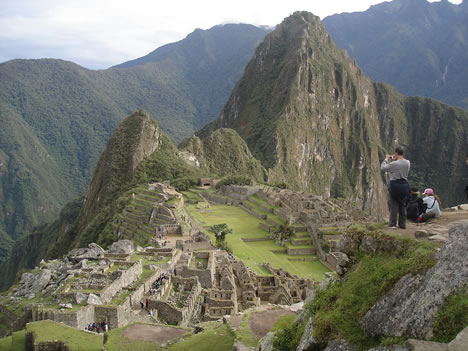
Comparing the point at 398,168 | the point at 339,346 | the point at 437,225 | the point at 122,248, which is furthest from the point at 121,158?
the point at 339,346

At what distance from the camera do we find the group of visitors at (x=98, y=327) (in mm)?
15116

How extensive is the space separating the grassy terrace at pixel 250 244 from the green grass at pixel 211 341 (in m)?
18.5

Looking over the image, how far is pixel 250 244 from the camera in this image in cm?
4600

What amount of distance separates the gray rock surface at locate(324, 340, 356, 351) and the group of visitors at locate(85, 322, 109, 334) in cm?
1008

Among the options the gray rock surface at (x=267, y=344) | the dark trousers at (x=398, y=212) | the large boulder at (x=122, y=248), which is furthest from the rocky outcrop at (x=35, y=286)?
the dark trousers at (x=398, y=212)

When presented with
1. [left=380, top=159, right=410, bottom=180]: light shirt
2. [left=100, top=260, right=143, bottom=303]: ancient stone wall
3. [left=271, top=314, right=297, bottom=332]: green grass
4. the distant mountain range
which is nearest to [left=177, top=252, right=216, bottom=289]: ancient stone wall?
[left=100, top=260, right=143, bottom=303]: ancient stone wall

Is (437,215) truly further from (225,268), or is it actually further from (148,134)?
(148,134)

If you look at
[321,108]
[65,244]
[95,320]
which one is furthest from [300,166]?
[95,320]

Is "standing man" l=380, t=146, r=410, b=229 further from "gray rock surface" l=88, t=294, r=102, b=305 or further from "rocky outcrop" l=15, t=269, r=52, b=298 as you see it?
"rocky outcrop" l=15, t=269, r=52, b=298

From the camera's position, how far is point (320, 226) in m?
47.4

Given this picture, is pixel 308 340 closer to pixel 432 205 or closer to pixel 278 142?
pixel 432 205

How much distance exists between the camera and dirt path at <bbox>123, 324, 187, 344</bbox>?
42.5 ft

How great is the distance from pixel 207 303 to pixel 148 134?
81.3 metres

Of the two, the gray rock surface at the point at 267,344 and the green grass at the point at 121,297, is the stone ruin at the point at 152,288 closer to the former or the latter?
the green grass at the point at 121,297
